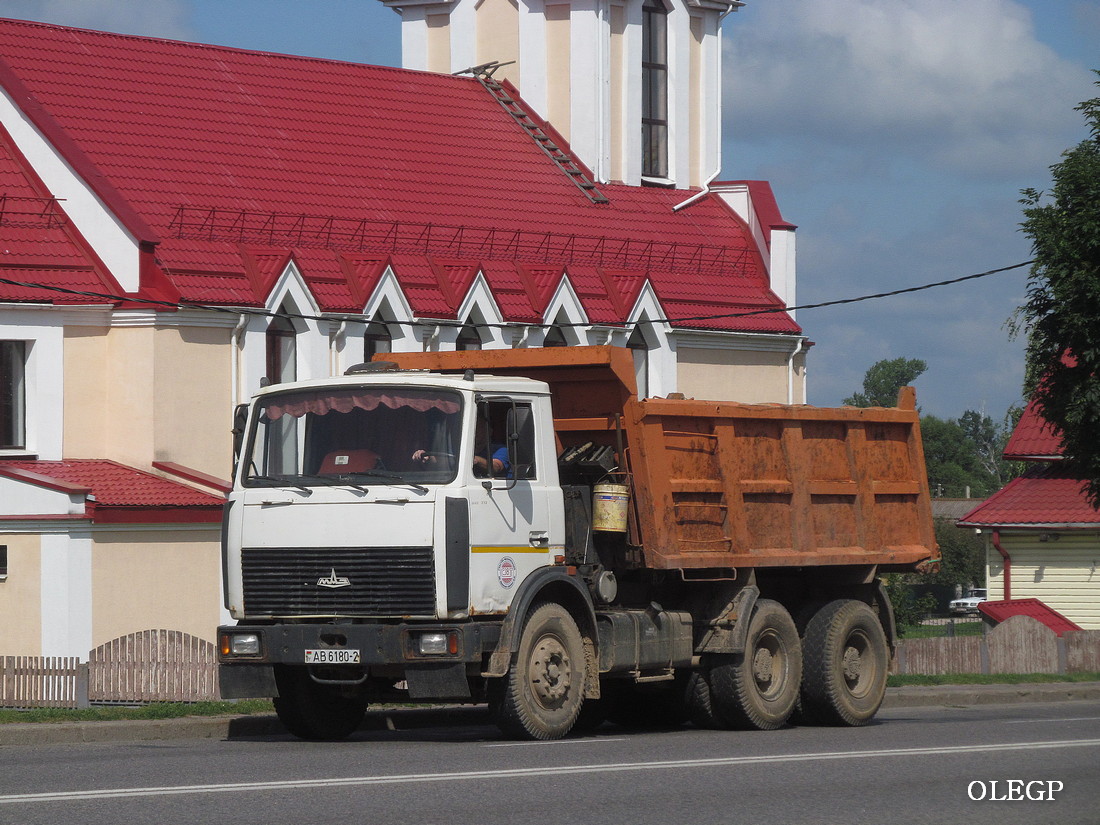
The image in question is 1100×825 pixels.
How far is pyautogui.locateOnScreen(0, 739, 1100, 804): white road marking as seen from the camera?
1127 cm

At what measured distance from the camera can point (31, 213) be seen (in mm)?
33219

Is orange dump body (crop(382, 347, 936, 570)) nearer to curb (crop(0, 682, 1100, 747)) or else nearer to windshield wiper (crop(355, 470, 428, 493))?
windshield wiper (crop(355, 470, 428, 493))

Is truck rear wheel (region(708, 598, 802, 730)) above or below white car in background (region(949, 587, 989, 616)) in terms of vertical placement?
above

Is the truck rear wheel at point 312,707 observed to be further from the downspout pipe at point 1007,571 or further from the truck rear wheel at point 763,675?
the downspout pipe at point 1007,571

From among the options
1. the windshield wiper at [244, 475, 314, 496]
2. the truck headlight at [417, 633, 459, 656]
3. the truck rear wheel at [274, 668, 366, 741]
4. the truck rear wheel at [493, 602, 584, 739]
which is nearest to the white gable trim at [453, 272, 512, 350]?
the truck rear wheel at [274, 668, 366, 741]

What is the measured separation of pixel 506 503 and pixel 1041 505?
31.2 m

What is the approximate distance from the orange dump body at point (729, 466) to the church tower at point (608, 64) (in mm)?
27249

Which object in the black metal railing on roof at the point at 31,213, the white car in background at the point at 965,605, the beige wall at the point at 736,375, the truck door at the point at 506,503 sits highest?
the black metal railing on roof at the point at 31,213

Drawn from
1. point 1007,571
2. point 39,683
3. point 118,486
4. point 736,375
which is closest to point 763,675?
point 39,683

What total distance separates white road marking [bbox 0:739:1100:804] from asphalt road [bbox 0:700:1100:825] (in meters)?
0.02

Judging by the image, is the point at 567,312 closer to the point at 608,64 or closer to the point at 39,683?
the point at 608,64

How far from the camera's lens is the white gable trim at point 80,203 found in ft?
108

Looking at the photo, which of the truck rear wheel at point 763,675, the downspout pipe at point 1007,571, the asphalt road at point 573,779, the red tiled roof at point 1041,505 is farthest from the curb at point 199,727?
the downspout pipe at point 1007,571

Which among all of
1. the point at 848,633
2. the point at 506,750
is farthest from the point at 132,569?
the point at 506,750
